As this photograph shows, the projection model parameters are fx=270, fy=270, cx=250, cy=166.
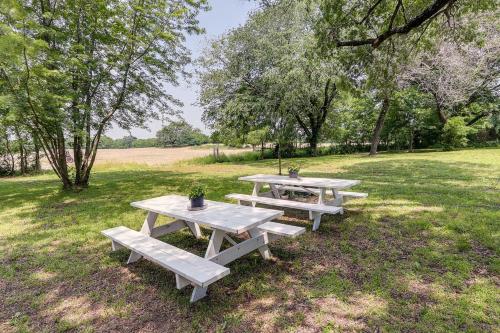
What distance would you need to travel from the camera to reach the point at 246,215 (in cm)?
293

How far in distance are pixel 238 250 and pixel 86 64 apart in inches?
254

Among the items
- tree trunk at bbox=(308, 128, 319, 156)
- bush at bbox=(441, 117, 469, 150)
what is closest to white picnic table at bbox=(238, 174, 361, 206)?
tree trunk at bbox=(308, 128, 319, 156)

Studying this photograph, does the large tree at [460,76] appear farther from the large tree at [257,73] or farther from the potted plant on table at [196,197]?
the potted plant on table at [196,197]

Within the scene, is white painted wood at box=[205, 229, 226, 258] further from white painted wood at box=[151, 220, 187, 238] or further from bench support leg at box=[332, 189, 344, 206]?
Result: bench support leg at box=[332, 189, 344, 206]

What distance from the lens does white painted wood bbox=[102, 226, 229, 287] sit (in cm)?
212

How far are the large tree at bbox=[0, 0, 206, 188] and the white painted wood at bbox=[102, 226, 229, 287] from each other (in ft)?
14.3

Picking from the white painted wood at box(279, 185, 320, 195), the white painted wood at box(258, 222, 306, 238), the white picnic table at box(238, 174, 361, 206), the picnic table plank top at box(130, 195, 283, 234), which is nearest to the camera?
the picnic table plank top at box(130, 195, 283, 234)

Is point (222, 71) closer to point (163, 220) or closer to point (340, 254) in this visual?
point (163, 220)

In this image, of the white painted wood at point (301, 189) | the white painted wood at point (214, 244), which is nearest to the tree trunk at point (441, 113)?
the white painted wood at point (301, 189)

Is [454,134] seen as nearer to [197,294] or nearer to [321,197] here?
[321,197]

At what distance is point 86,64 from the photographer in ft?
21.8

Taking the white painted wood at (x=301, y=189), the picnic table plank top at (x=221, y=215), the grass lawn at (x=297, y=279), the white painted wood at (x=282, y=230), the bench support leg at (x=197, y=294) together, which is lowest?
the grass lawn at (x=297, y=279)

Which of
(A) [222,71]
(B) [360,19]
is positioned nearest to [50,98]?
(B) [360,19]

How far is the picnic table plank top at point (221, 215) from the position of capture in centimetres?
262
